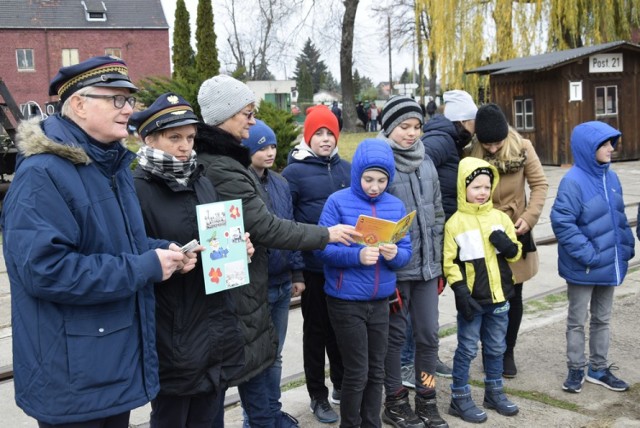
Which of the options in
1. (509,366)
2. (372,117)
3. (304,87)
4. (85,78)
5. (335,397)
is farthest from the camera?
(304,87)

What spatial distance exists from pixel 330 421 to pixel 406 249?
4.05 feet

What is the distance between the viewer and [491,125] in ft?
16.1

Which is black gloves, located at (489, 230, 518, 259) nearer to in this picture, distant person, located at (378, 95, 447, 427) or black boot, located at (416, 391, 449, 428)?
distant person, located at (378, 95, 447, 427)

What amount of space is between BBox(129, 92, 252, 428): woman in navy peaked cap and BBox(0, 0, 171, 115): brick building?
4691cm

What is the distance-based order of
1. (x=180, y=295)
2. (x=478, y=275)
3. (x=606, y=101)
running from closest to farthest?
(x=180, y=295) < (x=478, y=275) < (x=606, y=101)

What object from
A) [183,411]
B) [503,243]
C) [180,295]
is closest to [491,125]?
[503,243]

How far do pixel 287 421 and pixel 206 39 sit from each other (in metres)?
25.6

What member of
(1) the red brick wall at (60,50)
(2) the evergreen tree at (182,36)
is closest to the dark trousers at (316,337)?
(2) the evergreen tree at (182,36)

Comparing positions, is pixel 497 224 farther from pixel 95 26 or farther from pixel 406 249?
pixel 95 26

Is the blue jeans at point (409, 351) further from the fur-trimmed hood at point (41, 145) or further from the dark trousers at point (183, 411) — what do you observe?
the fur-trimmed hood at point (41, 145)

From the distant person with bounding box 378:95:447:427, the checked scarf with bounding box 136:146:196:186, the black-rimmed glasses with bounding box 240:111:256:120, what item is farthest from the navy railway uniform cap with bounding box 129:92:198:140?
the distant person with bounding box 378:95:447:427

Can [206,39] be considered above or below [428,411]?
above

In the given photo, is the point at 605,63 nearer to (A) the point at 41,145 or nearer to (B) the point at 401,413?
(B) the point at 401,413

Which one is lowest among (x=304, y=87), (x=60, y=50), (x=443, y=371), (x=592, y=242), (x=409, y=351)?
(x=443, y=371)
